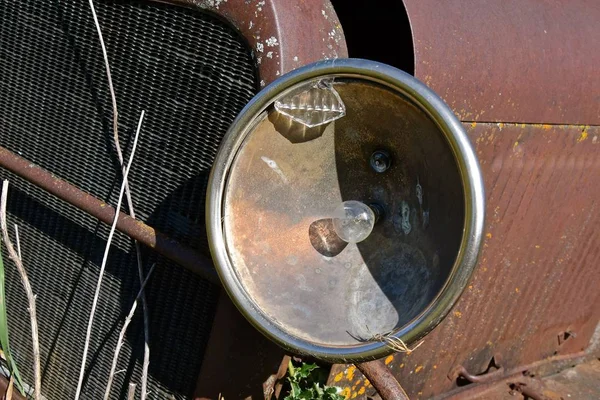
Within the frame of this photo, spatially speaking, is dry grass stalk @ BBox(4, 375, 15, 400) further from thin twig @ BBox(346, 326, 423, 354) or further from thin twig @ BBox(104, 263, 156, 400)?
thin twig @ BBox(346, 326, 423, 354)

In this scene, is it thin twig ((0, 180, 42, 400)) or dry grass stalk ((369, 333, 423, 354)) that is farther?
thin twig ((0, 180, 42, 400))

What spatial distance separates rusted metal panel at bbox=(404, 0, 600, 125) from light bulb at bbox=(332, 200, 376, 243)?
1.26 ft

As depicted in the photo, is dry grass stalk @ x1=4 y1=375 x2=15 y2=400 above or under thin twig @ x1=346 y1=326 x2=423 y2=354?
under

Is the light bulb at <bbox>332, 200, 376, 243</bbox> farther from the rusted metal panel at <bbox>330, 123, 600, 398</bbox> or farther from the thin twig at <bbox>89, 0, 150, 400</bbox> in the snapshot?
the thin twig at <bbox>89, 0, 150, 400</bbox>

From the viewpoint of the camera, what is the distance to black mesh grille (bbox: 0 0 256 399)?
6.13 ft

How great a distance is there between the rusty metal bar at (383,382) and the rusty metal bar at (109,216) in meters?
0.38

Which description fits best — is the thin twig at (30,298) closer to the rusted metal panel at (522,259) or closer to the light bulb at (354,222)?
the rusted metal panel at (522,259)

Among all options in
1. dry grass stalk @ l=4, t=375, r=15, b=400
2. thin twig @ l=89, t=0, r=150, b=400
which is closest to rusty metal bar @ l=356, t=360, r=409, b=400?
thin twig @ l=89, t=0, r=150, b=400

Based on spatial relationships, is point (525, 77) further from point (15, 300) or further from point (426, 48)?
point (15, 300)

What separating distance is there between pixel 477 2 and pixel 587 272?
1094 millimetres

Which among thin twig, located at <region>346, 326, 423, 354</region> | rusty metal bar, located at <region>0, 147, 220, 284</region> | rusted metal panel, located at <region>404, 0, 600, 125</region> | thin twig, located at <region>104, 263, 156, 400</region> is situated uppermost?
rusted metal panel, located at <region>404, 0, 600, 125</region>

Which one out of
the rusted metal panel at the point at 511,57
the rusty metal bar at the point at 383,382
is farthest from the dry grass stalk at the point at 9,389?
the rusted metal panel at the point at 511,57

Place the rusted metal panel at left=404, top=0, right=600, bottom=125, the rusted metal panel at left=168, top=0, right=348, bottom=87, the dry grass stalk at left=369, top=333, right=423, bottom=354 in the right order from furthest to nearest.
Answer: the rusted metal panel at left=404, top=0, right=600, bottom=125 → the rusted metal panel at left=168, top=0, right=348, bottom=87 → the dry grass stalk at left=369, top=333, right=423, bottom=354

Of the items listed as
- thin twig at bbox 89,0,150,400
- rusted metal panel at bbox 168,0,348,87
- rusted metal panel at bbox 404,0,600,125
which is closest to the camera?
rusted metal panel at bbox 168,0,348,87
